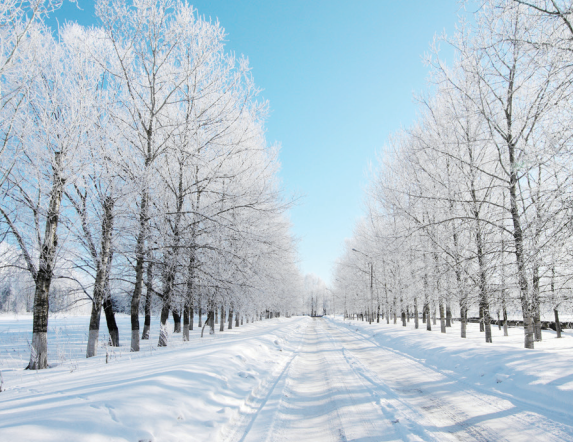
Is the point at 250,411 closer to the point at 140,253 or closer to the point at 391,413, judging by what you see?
the point at 391,413

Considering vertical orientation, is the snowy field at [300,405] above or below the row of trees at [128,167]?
below

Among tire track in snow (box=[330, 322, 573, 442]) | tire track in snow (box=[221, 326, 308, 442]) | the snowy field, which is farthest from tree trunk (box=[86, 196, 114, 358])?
tire track in snow (box=[330, 322, 573, 442])

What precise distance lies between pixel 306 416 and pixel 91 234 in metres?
9.63

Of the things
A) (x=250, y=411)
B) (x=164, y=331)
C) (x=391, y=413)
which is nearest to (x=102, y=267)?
(x=164, y=331)

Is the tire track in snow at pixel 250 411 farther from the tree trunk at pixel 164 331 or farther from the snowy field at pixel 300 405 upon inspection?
the tree trunk at pixel 164 331

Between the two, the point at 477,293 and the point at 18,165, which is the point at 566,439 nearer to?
the point at 477,293

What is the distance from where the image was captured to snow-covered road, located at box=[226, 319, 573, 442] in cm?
399

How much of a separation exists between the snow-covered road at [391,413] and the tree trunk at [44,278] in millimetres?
7367

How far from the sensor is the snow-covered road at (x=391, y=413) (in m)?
3.99

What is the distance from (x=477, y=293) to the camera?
34.6 ft

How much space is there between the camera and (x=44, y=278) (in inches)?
371

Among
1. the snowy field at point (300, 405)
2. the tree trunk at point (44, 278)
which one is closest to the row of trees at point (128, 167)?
the tree trunk at point (44, 278)

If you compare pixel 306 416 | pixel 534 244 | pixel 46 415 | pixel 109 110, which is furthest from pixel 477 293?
pixel 109 110

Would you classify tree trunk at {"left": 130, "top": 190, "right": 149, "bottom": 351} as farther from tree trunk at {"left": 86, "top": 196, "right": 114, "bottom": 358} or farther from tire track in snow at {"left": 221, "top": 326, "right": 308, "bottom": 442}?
tire track in snow at {"left": 221, "top": 326, "right": 308, "bottom": 442}
